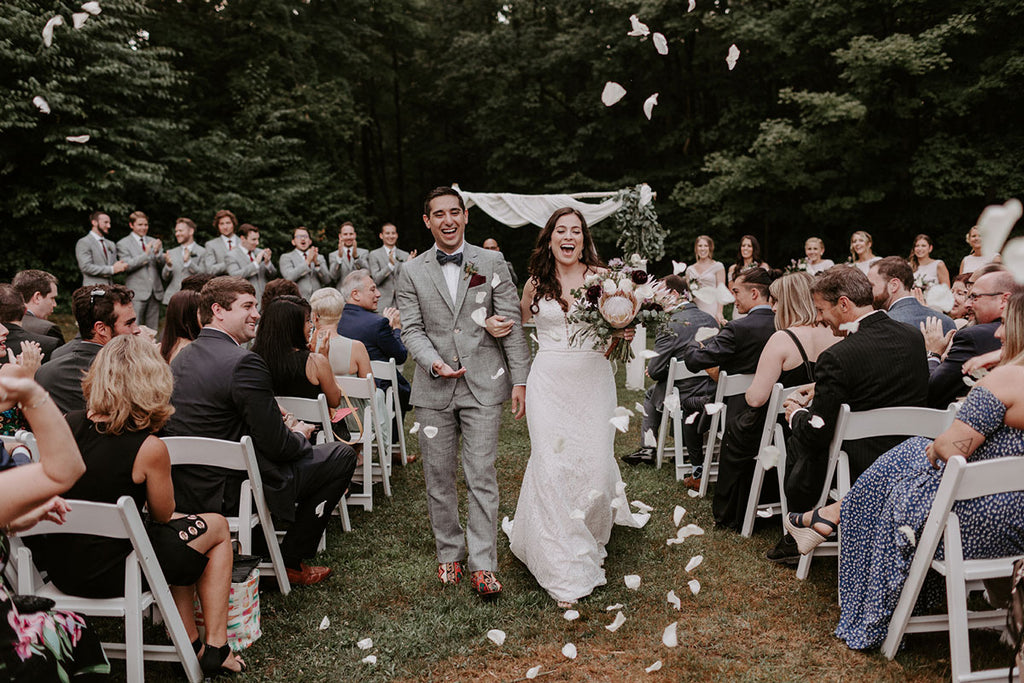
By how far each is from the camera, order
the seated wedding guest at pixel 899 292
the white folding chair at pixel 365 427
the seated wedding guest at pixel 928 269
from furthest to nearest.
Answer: the seated wedding guest at pixel 928 269 < the white folding chair at pixel 365 427 < the seated wedding guest at pixel 899 292

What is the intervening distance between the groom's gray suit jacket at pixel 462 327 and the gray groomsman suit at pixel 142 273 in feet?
25.0

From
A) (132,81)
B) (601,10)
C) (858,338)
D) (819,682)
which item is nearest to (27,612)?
(819,682)

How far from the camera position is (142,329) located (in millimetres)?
4758

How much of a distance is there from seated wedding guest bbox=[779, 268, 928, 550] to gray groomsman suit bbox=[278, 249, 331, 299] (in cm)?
898

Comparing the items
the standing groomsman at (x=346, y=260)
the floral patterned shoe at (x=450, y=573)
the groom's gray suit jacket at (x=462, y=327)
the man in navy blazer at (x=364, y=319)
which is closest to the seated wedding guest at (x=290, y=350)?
the groom's gray suit jacket at (x=462, y=327)

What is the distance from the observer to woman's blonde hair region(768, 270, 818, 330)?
15.4ft

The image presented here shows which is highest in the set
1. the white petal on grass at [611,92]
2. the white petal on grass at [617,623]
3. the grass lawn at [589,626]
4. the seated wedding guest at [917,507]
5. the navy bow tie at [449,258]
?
the white petal on grass at [611,92]

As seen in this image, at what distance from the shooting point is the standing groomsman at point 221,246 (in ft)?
34.3

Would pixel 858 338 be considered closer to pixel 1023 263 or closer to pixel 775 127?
pixel 1023 263

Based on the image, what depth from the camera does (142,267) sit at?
1038 cm

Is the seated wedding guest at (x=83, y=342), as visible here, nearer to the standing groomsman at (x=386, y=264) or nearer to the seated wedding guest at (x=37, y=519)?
the seated wedding guest at (x=37, y=519)

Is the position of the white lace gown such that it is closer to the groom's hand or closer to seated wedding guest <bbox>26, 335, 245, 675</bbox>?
the groom's hand

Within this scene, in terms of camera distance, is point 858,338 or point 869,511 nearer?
point 869,511

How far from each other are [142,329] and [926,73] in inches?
658
